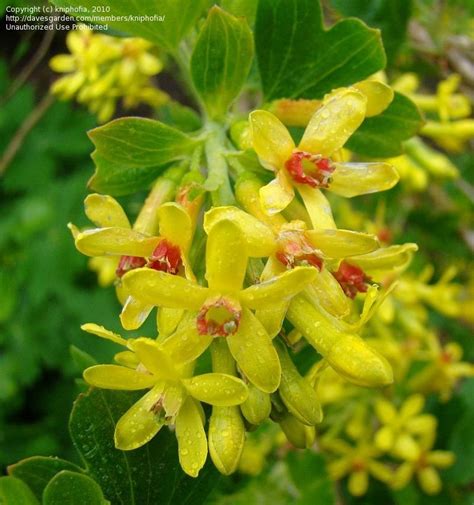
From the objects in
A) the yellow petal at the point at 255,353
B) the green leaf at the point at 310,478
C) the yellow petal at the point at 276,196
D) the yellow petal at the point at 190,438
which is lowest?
the green leaf at the point at 310,478

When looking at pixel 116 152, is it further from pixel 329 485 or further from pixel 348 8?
pixel 329 485

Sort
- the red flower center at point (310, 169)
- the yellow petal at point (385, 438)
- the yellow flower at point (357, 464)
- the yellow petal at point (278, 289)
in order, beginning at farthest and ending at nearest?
the yellow flower at point (357, 464)
the yellow petal at point (385, 438)
the red flower center at point (310, 169)
the yellow petal at point (278, 289)

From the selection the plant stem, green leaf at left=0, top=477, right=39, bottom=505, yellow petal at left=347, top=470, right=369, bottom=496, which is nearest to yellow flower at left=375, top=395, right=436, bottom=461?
yellow petal at left=347, top=470, right=369, bottom=496

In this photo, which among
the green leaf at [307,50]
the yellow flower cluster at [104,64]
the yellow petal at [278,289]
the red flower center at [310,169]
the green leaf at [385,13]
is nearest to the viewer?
the yellow petal at [278,289]

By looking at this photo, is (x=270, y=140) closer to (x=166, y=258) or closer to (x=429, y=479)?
(x=166, y=258)

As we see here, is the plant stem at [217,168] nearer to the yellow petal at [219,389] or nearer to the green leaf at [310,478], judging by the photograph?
the yellow petal at [219,389]

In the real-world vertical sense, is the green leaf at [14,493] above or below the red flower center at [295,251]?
below

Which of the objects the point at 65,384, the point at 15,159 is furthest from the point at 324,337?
the point at 15,159

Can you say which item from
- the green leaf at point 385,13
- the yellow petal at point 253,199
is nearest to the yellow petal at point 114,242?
the yellow petal at point 253,199
